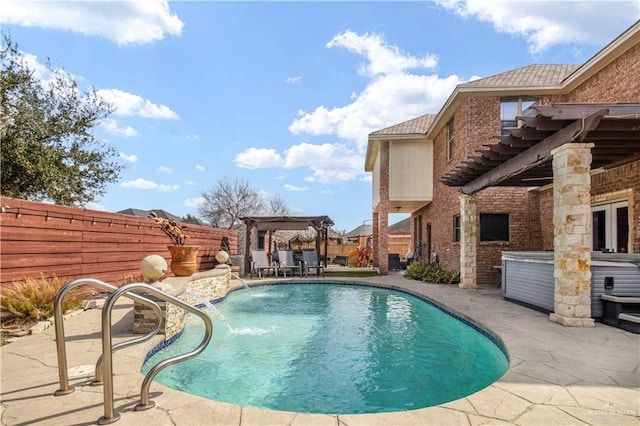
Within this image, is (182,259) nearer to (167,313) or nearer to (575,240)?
(167,313)

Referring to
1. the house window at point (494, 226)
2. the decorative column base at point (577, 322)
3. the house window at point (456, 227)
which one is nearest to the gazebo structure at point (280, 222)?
the house window at point (456, 227)

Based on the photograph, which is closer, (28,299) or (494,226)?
(28,299)

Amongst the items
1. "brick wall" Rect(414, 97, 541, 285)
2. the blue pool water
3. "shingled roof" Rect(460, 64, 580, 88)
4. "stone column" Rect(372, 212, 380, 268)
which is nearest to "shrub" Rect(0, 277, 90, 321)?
the blue pool water

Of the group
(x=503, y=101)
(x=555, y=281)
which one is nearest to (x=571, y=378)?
(x=555, y=281)

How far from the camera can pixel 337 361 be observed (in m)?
4.67

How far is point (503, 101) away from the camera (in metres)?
11.1

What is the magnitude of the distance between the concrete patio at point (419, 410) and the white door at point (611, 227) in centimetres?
430

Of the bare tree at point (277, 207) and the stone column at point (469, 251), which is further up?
the bare tree at point (277, 207)

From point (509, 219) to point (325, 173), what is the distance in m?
20.4

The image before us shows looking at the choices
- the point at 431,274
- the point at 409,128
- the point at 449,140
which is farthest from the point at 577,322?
the point at 409,128

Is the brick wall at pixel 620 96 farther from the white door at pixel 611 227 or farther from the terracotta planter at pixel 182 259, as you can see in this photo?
the terracotta planter at pixel 182 259

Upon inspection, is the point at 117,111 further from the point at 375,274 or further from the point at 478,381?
the point at 478,381

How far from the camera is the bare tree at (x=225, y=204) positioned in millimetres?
33031

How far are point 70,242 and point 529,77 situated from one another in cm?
1341
